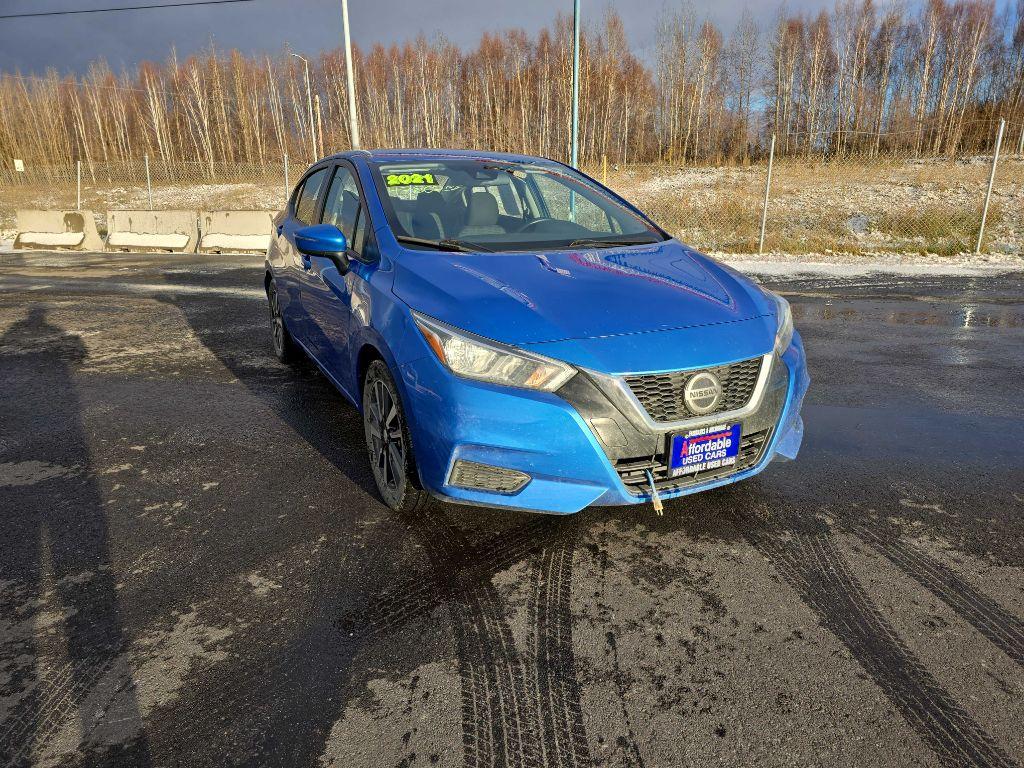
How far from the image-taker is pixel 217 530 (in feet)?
10.3

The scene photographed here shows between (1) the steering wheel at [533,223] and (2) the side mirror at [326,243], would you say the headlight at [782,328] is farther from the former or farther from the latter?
(2) the side mirror at [326,243]

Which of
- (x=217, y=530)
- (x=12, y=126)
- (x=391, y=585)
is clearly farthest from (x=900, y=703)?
(x=12, y=126)

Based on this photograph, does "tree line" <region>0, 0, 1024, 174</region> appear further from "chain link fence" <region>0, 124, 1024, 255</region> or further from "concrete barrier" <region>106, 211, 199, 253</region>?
"concrete barrier" <region>106, 211, 199, 253</region>

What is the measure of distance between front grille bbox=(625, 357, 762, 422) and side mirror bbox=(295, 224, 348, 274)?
6.04 feet

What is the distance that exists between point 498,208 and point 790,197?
24423 millimetres

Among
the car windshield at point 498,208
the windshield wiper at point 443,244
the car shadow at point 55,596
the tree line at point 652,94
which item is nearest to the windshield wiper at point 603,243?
the car windshield at point 498,208

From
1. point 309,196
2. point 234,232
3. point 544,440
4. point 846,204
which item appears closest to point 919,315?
point 309,196

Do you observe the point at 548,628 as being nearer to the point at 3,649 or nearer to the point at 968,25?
the point at 3,649

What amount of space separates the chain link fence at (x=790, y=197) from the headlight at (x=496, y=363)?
13654 mm

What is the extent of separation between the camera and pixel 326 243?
3588 mm

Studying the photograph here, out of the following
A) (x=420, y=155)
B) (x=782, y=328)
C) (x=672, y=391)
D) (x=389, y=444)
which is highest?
(x=420, y=155)

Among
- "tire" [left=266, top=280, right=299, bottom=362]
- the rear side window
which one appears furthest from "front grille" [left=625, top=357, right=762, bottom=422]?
"tire" [left=266, top=280, right=299, bottom=362]

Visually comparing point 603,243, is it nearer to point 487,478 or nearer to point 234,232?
point 487,478

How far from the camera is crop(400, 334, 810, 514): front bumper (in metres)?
2.56
